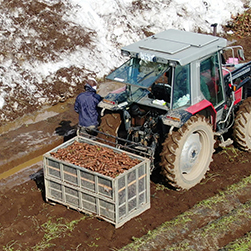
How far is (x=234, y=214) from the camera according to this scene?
793 cm

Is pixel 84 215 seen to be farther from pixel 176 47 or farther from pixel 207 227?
pixel 176 47

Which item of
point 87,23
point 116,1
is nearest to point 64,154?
point 87,23

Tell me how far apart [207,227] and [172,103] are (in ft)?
7.09

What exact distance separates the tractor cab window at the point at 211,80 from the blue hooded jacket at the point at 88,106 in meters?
2.02

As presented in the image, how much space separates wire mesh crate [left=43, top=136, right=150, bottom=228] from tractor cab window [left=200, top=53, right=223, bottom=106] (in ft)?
6.45

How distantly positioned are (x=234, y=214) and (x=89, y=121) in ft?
10.6

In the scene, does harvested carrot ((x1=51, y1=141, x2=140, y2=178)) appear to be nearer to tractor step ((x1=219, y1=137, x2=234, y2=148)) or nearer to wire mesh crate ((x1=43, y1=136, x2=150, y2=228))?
wire mesh crate ((x1=43, y1=136, x2=150, y2=228))

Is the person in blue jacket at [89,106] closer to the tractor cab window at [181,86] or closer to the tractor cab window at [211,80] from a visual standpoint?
the tractor cab window at [181,86]

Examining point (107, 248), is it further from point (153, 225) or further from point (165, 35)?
point (165, 35)

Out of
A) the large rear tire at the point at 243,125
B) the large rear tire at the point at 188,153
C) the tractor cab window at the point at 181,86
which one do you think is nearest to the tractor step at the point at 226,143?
the large rear tire at the point at 243,125

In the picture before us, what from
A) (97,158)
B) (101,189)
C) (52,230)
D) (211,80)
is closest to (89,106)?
(97,158)

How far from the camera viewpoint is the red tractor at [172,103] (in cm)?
815

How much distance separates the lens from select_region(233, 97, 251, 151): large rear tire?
32.0 feet

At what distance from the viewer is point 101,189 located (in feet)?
24.9
